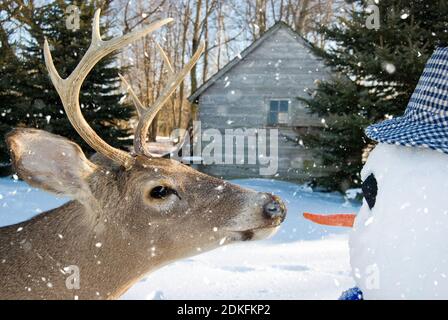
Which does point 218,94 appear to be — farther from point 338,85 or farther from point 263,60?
point 338,85

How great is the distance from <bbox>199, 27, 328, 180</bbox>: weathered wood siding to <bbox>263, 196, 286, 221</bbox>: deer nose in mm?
10776

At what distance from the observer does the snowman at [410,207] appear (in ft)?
5.31

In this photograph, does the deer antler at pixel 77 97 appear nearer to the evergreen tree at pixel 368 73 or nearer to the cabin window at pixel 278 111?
the evergreen tree at pixel 368 73

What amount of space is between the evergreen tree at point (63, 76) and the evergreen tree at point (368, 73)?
6.27 metres

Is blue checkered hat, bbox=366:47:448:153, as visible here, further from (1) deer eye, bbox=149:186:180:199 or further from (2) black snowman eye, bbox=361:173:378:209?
(1) deer eye, bbox=149:186:180:199

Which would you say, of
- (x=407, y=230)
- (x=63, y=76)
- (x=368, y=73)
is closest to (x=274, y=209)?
(x=407, y=230)

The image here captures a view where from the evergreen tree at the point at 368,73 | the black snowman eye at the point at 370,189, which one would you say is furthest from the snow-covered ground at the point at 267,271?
the evergreen tree at the point at 368,73

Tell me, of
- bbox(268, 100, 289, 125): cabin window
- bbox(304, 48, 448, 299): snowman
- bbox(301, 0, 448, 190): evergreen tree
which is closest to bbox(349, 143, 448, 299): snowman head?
bbox(304, 48, 448, 299): snowman

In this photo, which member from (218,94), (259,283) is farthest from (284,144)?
(259,283)

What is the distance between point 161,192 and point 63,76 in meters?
11.2

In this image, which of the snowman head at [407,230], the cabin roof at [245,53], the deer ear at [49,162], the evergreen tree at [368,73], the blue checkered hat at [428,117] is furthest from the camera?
the cabin roof at [245,53]

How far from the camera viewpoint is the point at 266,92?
44.4 ft

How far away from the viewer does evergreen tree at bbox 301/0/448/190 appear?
8359 mm

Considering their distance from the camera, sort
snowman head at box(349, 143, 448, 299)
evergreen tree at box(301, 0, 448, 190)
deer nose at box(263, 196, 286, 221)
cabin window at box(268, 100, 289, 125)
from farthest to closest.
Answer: cabin window at box(268, 100, 289, 125), evergreen tree at box(301, 0, 448, 190), deer nose at box(263, 196, 286, 221), snowman head at box(349, 143, 448, 299)
